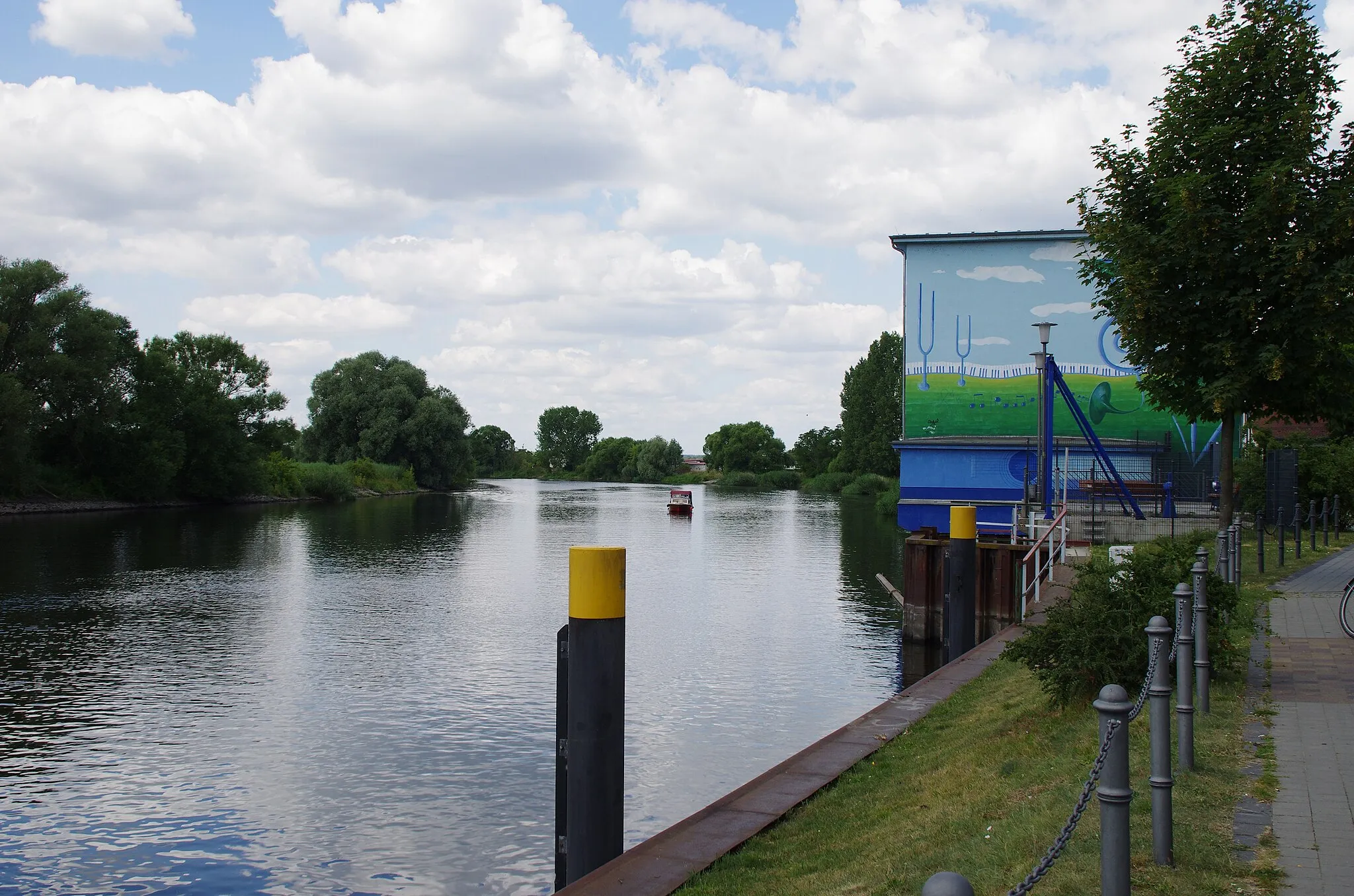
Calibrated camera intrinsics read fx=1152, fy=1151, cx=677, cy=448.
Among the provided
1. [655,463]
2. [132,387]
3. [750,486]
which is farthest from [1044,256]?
[655,463]

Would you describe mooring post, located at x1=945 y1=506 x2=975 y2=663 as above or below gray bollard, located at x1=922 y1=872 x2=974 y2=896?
below

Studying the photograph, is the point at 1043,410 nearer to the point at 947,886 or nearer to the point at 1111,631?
the point at 1111,631

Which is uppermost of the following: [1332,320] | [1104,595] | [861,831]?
[1332,320]

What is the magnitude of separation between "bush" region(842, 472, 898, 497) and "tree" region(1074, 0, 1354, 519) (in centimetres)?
8329

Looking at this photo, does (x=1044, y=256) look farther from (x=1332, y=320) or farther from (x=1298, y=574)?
(x=1332, y=320)

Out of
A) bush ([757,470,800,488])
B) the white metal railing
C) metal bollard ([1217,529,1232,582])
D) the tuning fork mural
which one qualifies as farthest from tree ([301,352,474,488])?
metal bollard ([1217,529,1232,582])

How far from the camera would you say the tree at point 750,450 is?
16762cm

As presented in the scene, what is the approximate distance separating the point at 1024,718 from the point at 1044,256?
1178 inches

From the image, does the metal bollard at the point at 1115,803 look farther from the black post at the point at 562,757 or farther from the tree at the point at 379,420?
the tree at the point at 379,420

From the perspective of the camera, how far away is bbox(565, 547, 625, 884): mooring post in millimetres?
6301

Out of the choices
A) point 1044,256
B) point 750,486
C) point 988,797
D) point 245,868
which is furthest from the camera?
point 750,486

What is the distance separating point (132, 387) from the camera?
6725 centimetres

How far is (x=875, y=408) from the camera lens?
3996 inches

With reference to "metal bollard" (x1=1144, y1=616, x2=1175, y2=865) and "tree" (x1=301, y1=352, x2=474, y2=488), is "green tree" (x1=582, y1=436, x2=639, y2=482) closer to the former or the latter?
"tree" (x1=301, y1=352, x2=474, y2=488)
